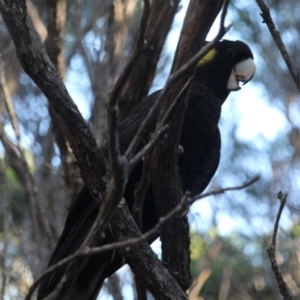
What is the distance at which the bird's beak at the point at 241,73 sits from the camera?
3.03 m

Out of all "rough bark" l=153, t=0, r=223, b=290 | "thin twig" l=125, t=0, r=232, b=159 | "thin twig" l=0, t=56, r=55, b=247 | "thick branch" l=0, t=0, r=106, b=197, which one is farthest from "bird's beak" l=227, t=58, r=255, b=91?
"thin twig" l=125, t=0, r=232, b=159

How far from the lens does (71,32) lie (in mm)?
4535

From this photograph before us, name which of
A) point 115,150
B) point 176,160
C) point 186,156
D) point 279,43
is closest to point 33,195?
point 186,156

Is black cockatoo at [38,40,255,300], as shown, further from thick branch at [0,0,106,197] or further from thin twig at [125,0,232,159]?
thin twig at [125,0,232,159]

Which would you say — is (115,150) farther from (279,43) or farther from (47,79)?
(279,43)

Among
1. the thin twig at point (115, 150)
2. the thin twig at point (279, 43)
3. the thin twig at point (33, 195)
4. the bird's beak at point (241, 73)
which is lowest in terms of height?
the thin twig at point (115, 150)

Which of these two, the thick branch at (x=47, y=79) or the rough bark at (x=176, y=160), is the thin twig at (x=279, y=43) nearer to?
the rough bark at (x=176, y=160)

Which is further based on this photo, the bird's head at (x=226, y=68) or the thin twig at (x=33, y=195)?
the thin twig at (x=33, y=195)

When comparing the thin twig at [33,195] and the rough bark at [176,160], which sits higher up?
the thin twig at [33,195]

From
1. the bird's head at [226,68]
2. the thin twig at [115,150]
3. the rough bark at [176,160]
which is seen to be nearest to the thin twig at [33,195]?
the bird's head at [226,68]

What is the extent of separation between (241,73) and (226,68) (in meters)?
0.07

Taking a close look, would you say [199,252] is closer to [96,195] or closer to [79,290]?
[79,290]

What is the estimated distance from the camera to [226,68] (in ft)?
9.96

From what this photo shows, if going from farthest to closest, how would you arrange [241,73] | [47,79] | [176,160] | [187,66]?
[241,73] < [176,160] < [47,79] < [187,66]
